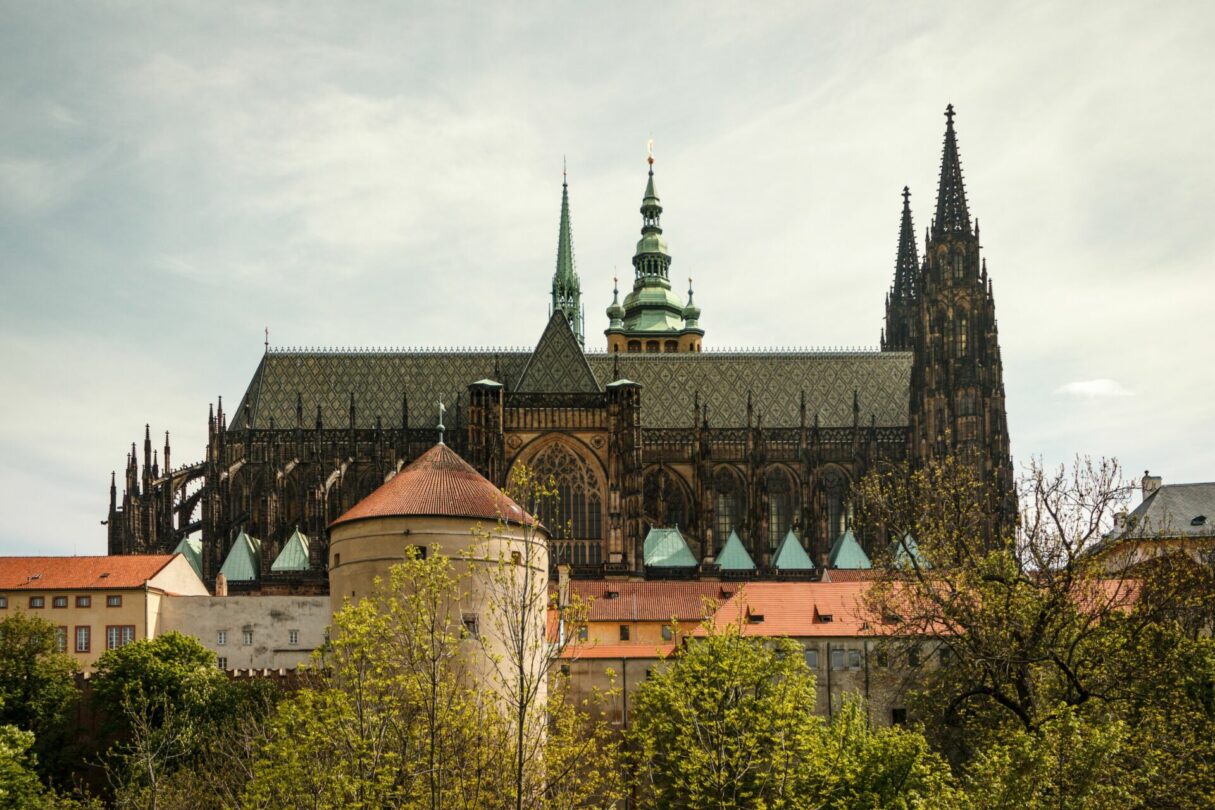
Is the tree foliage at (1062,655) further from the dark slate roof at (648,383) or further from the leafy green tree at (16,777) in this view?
the dark slate roof at (648,383)

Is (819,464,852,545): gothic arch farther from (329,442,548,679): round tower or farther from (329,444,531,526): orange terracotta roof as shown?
(329,442,548,679): round tower

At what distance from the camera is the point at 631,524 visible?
3275 inches

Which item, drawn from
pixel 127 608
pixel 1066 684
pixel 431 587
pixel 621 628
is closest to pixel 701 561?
pixel 621 628

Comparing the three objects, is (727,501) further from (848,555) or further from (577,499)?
(577,499)

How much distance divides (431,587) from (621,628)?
43430 mm

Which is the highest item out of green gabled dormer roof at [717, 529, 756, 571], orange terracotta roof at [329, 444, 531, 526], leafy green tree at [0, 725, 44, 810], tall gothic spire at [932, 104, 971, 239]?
tall gothic spire at [932, 104, 971, 239]

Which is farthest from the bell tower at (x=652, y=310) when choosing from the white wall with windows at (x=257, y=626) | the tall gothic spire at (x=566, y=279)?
the white wall with windows at (x=257, y=626)

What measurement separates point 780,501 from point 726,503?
11.3 ft

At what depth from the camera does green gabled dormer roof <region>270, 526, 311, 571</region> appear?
3263 inches

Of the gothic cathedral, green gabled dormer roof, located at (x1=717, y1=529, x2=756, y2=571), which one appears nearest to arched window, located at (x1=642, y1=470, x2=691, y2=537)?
the gothic cathedral

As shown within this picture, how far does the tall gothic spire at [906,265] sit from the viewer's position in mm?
115188

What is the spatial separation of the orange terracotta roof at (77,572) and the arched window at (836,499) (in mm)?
40241

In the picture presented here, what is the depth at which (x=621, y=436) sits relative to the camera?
8500cm

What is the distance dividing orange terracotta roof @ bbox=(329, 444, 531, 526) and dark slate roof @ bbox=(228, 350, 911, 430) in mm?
36979
